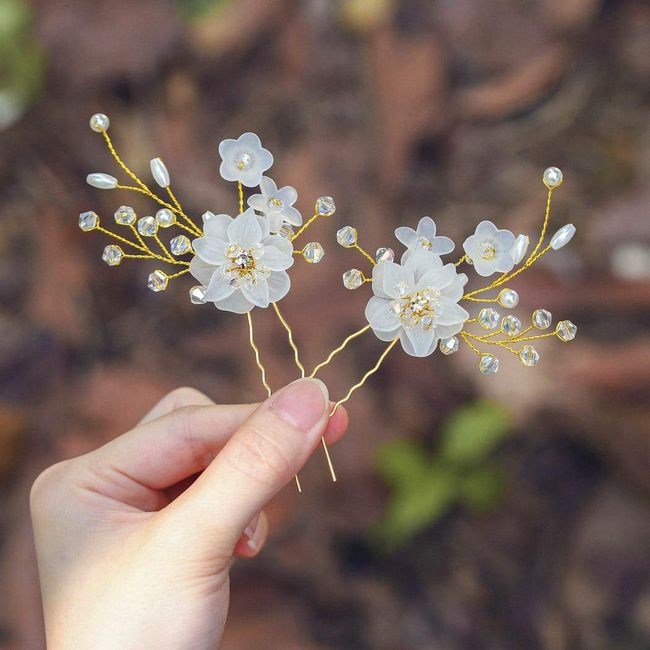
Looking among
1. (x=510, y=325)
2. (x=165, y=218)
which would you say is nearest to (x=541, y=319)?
(x=510, y=325)

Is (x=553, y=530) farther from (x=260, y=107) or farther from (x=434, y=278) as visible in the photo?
(x=260, y=107)

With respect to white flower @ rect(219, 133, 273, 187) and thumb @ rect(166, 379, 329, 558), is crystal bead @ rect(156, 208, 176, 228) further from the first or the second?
thumb @ rect(166, 379, 329, 558)

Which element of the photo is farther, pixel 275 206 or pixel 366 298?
pixel 366 298

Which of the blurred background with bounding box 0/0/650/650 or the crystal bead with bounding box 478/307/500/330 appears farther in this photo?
the blurred background with bounding box 0/0/650/650

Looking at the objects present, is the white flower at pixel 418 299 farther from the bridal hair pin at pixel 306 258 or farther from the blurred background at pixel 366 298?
the blurred background at pixel 366 298

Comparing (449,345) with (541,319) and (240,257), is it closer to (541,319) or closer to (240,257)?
(541,319)

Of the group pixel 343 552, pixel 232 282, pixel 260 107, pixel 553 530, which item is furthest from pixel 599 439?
pixel 260 107

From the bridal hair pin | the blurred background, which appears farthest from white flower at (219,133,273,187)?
the blurred background
